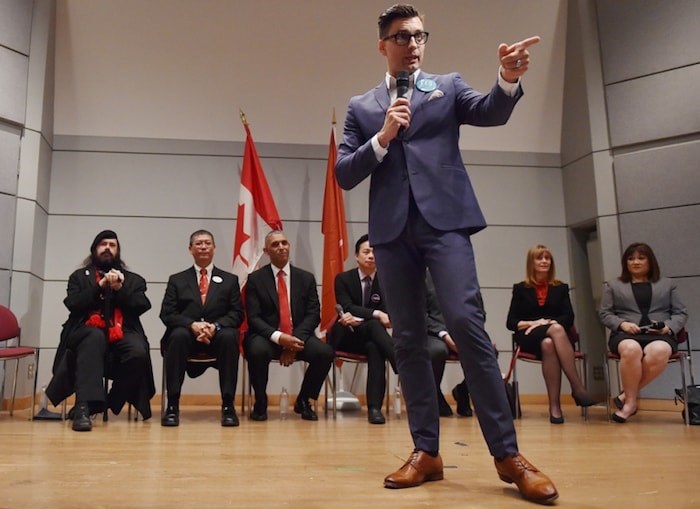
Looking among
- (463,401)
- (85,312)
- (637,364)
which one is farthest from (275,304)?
(637,364)

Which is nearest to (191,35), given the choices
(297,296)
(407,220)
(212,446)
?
(297,296)

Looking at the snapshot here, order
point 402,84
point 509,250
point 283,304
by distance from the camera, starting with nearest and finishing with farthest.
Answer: point 402,84 → point 283,304 → point 509,250

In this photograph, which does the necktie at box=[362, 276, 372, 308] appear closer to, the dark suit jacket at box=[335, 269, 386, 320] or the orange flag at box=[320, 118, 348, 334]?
the dark suit jacket at box=[335, 269, 386, 320]

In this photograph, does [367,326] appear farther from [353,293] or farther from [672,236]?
[672,236]

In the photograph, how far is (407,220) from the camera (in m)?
1.78

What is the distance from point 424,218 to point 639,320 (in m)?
3.00

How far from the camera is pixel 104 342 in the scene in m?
3.62

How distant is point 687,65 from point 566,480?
4.15 metres

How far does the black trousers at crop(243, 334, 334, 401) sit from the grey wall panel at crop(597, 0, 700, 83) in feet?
10.7

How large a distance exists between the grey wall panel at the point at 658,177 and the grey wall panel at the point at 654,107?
5.1 inches

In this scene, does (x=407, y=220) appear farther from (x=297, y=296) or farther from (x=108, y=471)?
(x=297, y=296)

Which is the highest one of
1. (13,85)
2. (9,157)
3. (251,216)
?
(13,85)

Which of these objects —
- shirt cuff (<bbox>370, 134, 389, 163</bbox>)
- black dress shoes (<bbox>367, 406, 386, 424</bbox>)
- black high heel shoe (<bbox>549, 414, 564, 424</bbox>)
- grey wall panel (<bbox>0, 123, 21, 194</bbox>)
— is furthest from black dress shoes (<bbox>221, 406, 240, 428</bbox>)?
grey wall panel (<bbox>0, 123, 21, 194</bbox>)

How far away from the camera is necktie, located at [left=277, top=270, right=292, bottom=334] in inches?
169
